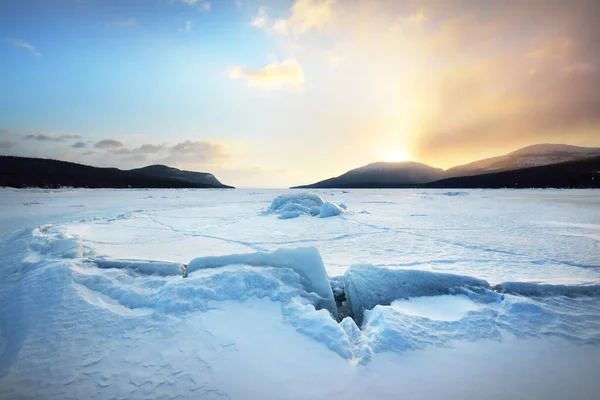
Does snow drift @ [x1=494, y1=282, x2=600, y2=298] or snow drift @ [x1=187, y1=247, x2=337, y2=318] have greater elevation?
snow drift @ [x1=187, y1=247, x2=337, y2=318]

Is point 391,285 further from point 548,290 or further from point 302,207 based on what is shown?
point 302,207

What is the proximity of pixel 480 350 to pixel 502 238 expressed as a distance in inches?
221

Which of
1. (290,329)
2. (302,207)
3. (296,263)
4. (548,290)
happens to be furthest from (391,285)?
(302,207)

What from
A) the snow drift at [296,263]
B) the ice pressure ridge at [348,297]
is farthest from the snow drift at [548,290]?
the snow drift at [296,263]

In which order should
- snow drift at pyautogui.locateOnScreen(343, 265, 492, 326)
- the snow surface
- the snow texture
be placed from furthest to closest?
the snow texture < snow drift at pyautogui.locateOnScreen(343, 265, 492, 326) < the snow surface

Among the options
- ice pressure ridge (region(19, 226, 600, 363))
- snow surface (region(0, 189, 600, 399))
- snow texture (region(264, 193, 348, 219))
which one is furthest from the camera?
snow texture (region(264, 193, 348, 219))

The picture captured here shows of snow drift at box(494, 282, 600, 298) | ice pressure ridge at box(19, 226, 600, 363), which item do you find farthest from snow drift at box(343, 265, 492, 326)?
snow drift at box(494, 282, 600, 298)

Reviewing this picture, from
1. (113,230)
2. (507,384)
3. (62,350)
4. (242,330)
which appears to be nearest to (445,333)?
(507,384)

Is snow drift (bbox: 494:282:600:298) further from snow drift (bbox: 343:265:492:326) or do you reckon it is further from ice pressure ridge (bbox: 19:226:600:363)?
snow drift (bbox: 343:265:492:326)

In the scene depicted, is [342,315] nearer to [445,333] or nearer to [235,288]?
[445,333]

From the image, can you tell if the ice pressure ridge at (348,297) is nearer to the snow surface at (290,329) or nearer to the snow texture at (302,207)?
the snow surface at (290,329)

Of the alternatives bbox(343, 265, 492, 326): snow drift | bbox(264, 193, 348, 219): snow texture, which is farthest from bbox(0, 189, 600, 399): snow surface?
bbox(264, 193, 348, 219): snow texture

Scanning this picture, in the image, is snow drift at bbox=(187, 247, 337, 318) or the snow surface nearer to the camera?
the snow surface

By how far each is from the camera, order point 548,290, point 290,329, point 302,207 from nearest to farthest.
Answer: point 290,329 < point 548,290 < point 302,207
